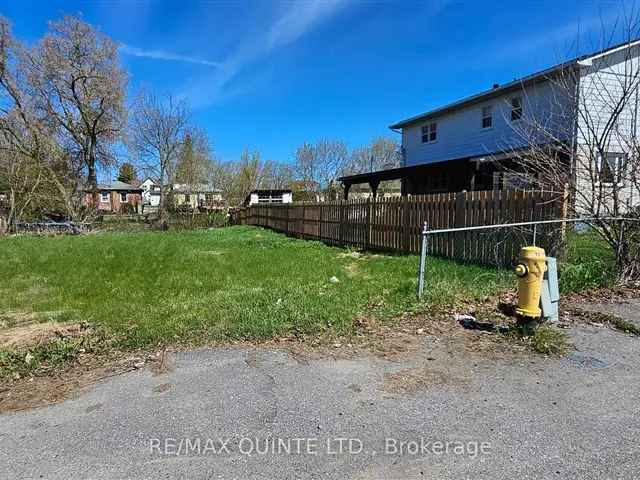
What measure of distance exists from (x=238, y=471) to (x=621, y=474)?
2.02m

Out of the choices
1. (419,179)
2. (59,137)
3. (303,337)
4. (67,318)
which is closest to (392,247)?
(303,337)

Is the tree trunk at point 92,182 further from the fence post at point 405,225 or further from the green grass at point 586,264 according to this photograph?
the green grass at point 586,264

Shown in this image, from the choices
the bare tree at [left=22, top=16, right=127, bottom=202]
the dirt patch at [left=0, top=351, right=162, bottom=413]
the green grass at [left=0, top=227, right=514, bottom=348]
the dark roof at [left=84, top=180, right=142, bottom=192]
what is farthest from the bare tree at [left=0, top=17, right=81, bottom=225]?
the dark roof at [left=84, top=180, right=142, bottom=192]

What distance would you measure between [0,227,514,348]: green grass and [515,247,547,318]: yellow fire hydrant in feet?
4.53

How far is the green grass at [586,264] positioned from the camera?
6.13 meters

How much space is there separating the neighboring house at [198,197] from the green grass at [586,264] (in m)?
32.7

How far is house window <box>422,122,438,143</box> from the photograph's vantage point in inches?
917

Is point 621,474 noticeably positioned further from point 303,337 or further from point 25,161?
point 25,161

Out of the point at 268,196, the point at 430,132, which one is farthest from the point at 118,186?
the point at 430,132

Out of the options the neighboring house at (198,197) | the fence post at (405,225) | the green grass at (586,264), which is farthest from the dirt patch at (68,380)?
the neighboring house at (198,197)

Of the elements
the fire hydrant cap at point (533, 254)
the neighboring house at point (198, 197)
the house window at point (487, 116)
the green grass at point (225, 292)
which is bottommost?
the green grass at point (225, 292)

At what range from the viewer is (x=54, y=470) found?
228 centimetres

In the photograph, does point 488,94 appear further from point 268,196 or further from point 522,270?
point 268,196

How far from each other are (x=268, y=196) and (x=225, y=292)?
4125 centimetres
